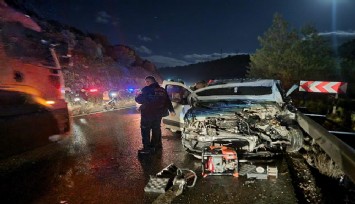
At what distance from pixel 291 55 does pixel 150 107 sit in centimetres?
2130

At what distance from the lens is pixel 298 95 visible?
1906 centimetres

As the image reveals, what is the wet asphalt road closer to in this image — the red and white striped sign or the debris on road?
the debris on road

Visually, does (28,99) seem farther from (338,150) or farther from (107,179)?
(338,150)

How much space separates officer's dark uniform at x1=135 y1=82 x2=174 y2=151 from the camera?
6762 millimetres

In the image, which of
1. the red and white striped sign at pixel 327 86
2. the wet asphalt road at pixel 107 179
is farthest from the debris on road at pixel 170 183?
the red and white striped sign at pixel 327 86

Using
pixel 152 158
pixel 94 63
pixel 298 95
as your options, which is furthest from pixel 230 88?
pixel 94 63

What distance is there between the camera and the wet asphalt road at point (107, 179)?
424 centimetres

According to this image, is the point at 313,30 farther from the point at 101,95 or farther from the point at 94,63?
the point at 94,63

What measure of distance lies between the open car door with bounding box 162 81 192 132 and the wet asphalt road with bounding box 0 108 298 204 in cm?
62

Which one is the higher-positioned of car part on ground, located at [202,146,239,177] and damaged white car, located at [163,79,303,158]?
damaged white car, located at [163,79,303,158]

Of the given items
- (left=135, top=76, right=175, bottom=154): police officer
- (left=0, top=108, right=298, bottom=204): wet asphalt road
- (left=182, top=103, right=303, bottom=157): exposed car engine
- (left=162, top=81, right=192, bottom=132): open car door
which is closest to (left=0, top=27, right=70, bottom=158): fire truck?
(left=0, top=108, right=298, bottom=204): wet asphalt road

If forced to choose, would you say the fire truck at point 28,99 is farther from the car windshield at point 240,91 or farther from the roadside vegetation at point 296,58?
the roadside vegetation at point 296,58

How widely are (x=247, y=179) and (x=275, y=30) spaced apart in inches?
1048

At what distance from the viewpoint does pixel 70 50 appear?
3002 cm
